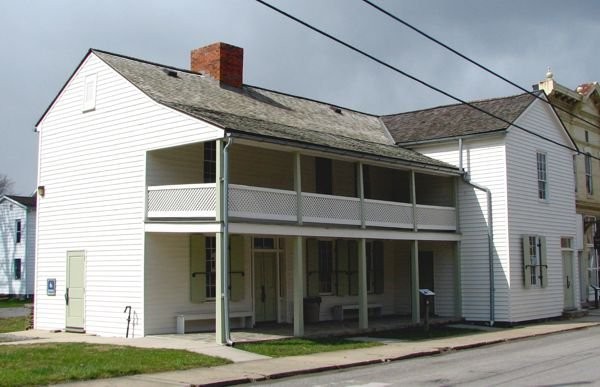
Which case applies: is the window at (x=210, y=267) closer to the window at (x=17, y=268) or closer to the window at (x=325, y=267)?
the window at (x=325, y=267)

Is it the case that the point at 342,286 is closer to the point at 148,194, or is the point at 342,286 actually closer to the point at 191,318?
the point at 191,318

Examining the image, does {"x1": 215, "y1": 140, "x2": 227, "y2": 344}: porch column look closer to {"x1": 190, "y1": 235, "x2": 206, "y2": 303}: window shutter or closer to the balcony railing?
the balcony railing

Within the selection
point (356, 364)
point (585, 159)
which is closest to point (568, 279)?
point (585, 159)

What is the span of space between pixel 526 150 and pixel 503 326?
248 inches

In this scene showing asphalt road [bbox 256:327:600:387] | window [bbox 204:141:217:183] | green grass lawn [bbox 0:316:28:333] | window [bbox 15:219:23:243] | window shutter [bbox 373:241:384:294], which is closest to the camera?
asphalt road [bbox 256:327:600:387]

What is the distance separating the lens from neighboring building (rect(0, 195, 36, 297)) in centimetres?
4472

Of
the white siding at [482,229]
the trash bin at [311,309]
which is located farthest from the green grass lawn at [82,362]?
the white siding at [482,229]

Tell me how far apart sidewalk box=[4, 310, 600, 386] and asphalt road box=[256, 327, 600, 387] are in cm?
39

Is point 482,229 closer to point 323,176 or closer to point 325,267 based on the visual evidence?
point 325,267

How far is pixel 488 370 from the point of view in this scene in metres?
13.2

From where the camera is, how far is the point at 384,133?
28.7 meters

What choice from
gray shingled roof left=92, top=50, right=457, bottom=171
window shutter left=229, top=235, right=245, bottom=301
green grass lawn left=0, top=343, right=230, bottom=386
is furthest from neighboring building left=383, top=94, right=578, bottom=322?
green grass lawn left=0, top=343, right=230, bottom=386

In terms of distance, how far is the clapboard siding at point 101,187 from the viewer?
19.1m

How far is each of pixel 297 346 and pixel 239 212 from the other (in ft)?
11.1
